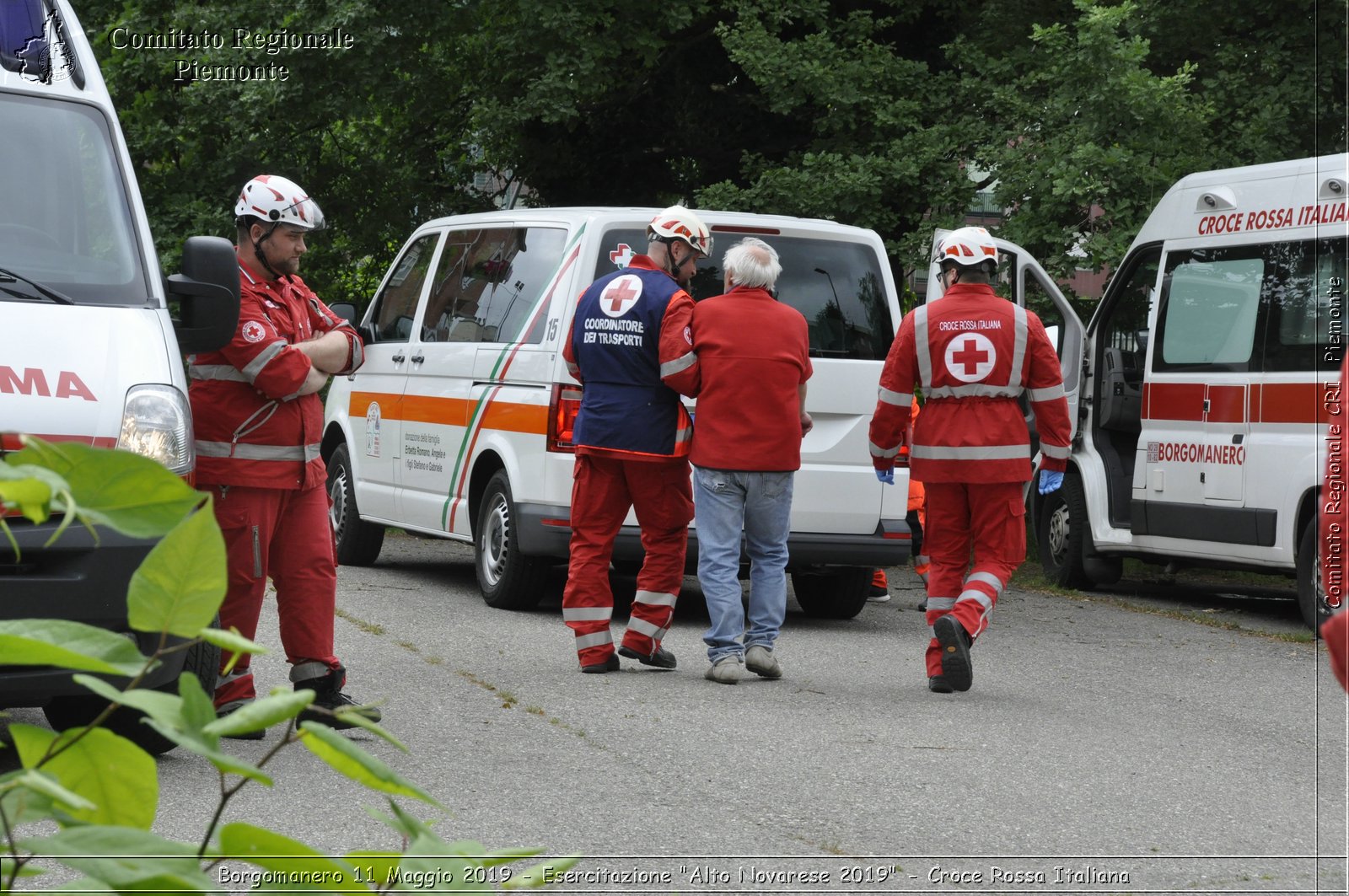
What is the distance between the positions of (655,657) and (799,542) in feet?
5.28

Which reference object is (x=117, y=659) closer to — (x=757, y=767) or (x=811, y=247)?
(x=757, y=767)

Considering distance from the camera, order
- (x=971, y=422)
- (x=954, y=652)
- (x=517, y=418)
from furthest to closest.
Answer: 1. (x=517, y=418)
2. (x=971, y=422)
3. (x=954, y=652)

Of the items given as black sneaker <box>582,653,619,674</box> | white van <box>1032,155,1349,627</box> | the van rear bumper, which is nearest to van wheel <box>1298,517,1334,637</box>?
white van <box>1032,155,1349,627</box>

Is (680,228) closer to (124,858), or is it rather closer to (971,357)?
(971,357)

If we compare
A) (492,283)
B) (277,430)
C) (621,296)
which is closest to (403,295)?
(492,283)

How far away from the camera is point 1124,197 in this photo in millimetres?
13133

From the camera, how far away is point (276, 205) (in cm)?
564

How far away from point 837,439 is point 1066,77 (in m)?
5.59

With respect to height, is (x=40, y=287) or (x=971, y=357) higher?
→ (x=40, y=287)

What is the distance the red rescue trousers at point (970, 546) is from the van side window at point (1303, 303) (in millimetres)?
3253

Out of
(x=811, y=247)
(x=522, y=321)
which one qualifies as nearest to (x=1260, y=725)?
(x=811, y=247)

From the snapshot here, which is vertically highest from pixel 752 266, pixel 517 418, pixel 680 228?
pixel 680 228

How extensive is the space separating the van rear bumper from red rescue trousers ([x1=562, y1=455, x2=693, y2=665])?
1.22m

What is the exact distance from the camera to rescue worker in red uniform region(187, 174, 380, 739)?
5473mm
